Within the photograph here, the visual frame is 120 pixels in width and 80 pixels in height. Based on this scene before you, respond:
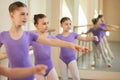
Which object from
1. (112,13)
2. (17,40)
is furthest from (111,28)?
(17,40)

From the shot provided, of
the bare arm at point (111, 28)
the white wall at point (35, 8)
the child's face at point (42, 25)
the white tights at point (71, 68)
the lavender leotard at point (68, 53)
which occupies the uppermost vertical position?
the white wall at point (35, 8)

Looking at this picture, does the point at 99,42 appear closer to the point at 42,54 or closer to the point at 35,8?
the point at 35,8

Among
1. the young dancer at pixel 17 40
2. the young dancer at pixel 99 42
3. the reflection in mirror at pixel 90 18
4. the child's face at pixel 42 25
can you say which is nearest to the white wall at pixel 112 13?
the reflection in mirror at pixel 90 18

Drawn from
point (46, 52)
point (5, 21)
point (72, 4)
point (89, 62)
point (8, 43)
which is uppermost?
point (72, 4)

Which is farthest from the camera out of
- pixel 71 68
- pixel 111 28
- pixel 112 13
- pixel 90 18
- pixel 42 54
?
pixel 90 18

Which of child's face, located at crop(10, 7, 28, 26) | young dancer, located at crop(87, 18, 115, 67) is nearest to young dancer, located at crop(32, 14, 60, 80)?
child's face, located at crop(10, 7, 28, 26)

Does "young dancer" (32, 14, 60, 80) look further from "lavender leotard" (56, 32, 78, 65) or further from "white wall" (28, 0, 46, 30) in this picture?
"white wall" (28, 0, 46, 30)

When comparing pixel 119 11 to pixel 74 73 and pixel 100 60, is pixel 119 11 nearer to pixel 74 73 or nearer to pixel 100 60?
pixel 100 60

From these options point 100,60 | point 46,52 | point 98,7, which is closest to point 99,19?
point 98,7

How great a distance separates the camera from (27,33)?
6.08 feet

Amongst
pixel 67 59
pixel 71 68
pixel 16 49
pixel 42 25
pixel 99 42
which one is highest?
pixel 42 25

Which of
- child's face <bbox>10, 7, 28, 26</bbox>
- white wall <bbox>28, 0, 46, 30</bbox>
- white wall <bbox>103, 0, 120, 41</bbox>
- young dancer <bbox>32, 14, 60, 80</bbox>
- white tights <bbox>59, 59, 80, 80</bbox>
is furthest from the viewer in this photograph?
white wall <bbox>103, 0, 120, 41</bbox>

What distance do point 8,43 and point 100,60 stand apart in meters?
2.13

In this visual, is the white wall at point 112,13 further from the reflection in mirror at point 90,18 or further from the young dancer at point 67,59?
the young dancer at point 67,59
